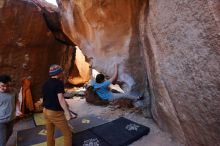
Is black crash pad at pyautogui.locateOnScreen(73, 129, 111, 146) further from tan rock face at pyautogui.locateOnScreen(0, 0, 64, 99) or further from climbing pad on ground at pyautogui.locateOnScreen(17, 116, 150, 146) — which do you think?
tan rock face at pyautogui.locateOnScreen(0, 0, 64, 99)

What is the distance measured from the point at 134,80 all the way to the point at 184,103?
2.26m

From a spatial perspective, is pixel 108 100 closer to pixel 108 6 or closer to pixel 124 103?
pixel 124 103

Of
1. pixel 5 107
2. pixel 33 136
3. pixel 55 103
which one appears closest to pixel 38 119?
pixel 33 136

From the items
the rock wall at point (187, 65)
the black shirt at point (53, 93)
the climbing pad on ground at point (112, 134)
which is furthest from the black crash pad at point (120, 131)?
the black shirt at point (53, 93)

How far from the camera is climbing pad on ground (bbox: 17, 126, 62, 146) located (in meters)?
4.39

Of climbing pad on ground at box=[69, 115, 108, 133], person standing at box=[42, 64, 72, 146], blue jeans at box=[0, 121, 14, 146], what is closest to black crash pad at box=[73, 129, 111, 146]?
climbing pad on ground at box=[69, 115, 108, 133]

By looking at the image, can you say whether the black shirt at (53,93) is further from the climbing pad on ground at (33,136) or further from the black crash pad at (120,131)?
the black crash pad at (120,131)

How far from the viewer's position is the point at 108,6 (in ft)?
17.1

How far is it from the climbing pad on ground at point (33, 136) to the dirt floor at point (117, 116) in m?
0.16

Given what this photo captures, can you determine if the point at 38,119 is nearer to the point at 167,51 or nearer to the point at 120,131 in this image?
the point at 120,131

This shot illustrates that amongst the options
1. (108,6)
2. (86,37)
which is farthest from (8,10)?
(108,6)

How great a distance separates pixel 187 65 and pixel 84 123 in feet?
9.89

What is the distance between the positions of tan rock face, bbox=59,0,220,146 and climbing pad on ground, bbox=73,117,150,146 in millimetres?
497

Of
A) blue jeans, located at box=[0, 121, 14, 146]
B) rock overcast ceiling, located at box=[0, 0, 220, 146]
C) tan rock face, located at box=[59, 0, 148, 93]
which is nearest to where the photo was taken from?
rock overcast ceiling, located at box=[0, 0, 220, 146]
